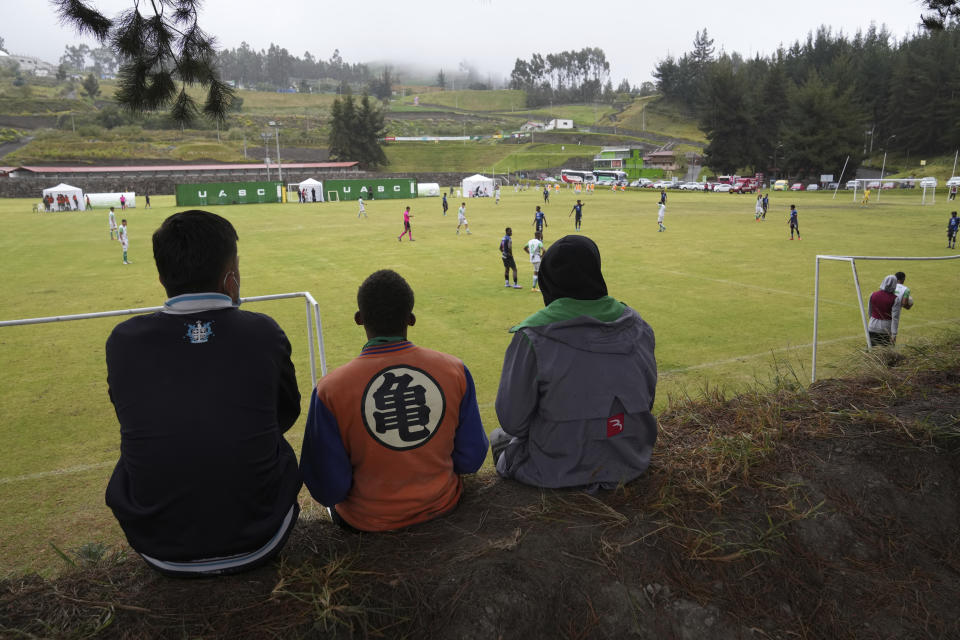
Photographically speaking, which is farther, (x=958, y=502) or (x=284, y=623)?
(x=958, y=502)

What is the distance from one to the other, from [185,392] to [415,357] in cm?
92

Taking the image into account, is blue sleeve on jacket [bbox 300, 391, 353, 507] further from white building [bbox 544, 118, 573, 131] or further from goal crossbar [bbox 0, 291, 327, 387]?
white building [bbox 544, 118, 573, 131]

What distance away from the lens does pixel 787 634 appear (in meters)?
2.32

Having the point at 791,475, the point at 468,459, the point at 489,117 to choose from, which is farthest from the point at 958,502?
the point at 489,117

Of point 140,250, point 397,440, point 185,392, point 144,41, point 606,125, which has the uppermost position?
point 606,125

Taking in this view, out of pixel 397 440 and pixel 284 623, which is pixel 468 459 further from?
pixel 284 623

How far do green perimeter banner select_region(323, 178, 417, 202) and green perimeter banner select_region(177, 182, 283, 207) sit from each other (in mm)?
4475

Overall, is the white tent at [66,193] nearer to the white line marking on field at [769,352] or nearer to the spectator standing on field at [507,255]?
the spectator standing on field at [507,255]

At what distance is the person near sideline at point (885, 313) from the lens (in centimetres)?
876

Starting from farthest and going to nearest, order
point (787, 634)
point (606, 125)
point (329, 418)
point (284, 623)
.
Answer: point (606, 125), point (329, 418), point (787, 634), point (284, 623)

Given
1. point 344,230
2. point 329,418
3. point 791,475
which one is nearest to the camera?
point 329,418

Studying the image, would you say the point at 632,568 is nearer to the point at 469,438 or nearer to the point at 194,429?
the point at 469,438

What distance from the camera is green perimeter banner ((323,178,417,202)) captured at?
55525 millimetres

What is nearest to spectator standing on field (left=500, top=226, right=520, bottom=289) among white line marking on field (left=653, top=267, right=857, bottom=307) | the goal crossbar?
white line marking on field (left=653, top=267, right=857, bottom=307)
